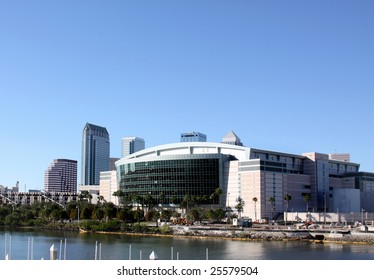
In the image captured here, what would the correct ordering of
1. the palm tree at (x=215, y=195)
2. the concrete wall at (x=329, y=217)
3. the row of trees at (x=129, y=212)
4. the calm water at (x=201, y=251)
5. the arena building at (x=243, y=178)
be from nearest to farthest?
the calm water at (x=201, y=251) → the row of trees at (x=129, y=212) → the concrete wall at (x=329, y=217) → the palm tree at (x=215, y=195) → the arena building at (x=243, y=178)

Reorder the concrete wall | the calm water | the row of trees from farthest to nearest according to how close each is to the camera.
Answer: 1. the concrete wall
2. the row of trees
3. the calm water

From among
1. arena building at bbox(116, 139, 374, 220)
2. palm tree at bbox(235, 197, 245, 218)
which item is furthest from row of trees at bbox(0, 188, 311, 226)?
arena building at bbox(116, 139, 374, 220)

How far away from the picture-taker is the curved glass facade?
14850 cm

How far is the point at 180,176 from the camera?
15138 centimetres

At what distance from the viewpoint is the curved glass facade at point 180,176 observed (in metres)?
148

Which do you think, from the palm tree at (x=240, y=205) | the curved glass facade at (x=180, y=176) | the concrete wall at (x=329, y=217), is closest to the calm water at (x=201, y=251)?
the palm tree at (x=240, y=205)

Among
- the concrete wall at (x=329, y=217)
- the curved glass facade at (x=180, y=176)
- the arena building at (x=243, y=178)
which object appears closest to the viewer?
the concrete wall at (x=329, y=217)

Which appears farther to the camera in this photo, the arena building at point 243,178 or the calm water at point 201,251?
the arena building at point 243,178

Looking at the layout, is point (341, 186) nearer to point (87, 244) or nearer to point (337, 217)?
point (337, 217)

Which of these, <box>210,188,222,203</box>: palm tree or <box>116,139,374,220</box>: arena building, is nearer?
<box>210,188,222,203</box>: palm tree

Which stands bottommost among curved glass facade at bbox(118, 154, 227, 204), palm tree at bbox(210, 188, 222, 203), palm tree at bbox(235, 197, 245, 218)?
palm tree at bbox(235, 197, 245, 218)

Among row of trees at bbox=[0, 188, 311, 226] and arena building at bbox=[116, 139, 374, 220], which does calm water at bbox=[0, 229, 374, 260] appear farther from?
arena building at bbox=[116, 139, 374, 220]

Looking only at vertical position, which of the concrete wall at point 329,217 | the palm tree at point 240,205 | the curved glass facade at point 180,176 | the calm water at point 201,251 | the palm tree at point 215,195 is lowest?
the calm water at point 201,251

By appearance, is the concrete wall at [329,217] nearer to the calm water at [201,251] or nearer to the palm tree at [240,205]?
the palm tree at [240,205]
